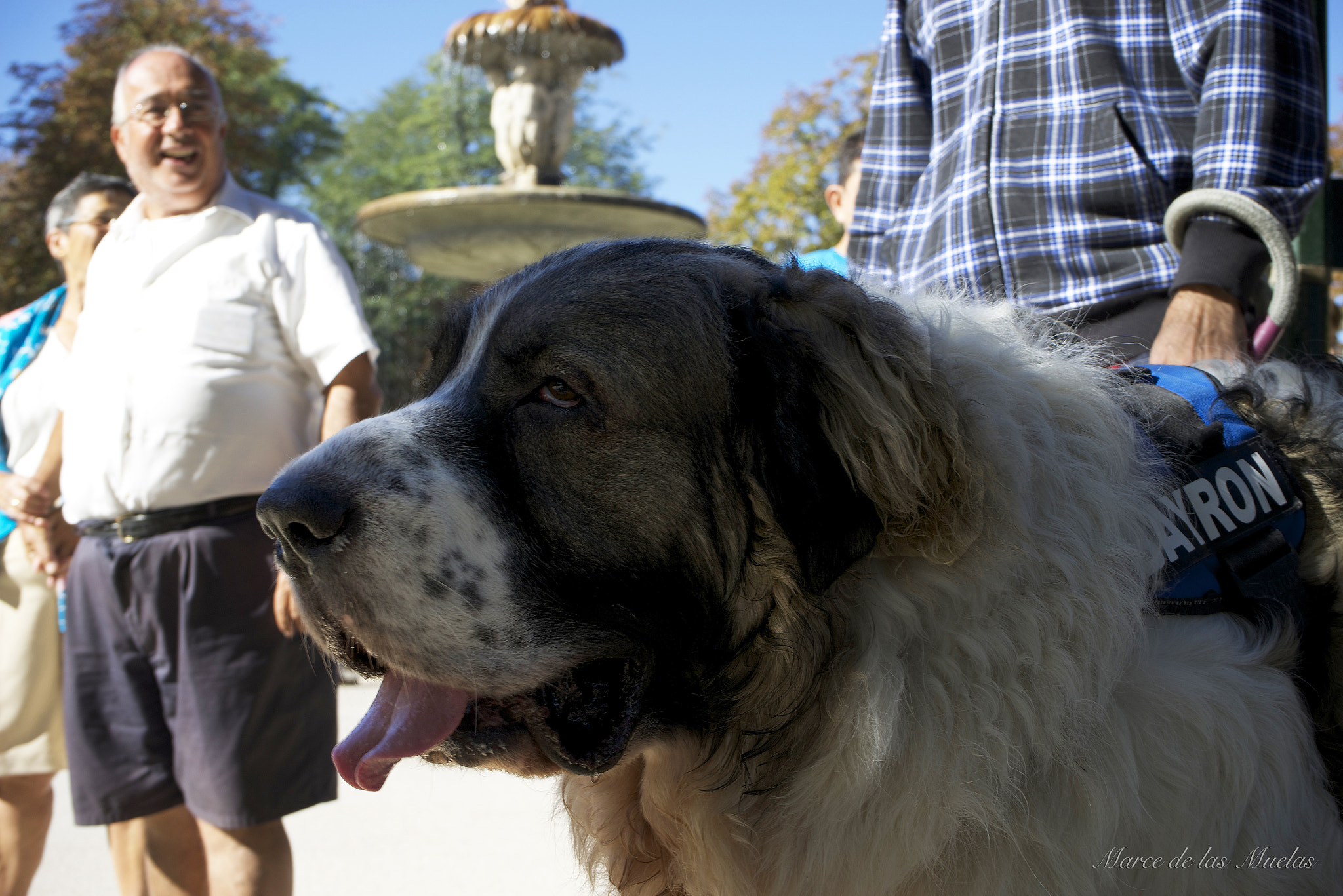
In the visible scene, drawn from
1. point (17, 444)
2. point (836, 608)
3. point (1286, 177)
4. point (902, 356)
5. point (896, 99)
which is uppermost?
point (896, 99)

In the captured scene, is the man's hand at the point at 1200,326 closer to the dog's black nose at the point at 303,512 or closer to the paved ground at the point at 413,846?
the dog's black nose at the point at 303,512

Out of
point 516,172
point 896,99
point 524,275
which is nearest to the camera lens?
point 524,275

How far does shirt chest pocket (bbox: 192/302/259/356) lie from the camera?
3.32 meters

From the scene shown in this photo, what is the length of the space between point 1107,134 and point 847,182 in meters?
2.93

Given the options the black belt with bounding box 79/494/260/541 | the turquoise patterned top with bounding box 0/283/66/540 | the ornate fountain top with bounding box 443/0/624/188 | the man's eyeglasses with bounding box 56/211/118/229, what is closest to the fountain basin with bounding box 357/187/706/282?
the ornate fountain top with bounding box 443/0/624/188

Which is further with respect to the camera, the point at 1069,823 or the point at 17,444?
the point at 17,444

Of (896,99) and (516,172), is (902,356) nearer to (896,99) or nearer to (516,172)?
(896,99)

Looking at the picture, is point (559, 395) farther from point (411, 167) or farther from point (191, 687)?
point (411, 167)

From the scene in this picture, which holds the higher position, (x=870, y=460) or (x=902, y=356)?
(x=902, y=356)

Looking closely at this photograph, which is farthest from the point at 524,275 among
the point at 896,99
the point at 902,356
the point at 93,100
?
the point at 93,100

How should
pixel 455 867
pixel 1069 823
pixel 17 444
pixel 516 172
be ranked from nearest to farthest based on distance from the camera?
pixel 1069 823
pixel 17 444
pixel 455 867
pixel 516 172

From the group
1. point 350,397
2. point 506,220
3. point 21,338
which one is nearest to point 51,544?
point 21,338

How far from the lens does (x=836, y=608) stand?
176 centimetres

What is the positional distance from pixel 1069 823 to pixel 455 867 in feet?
12.0
